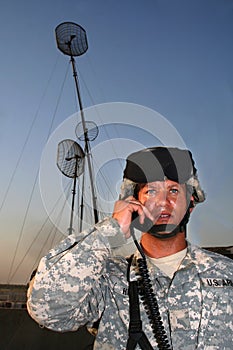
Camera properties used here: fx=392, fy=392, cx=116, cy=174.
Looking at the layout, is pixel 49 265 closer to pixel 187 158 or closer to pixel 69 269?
pixel 69 269

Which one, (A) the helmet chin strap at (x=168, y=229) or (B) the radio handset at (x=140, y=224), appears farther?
(A) the helmet chin strap at (x=168, y=229)

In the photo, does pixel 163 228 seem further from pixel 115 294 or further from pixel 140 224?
pixel 115 294

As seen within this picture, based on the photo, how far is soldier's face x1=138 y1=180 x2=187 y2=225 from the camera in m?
2.17

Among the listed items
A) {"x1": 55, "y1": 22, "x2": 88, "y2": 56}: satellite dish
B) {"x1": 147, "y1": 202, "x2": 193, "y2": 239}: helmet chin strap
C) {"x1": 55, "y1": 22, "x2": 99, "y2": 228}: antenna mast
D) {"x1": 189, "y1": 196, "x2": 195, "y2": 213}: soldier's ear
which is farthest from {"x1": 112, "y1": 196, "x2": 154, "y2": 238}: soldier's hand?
{"x1": 55, "y1": 22, "x2": 88, "y2": 56}: satellite dish

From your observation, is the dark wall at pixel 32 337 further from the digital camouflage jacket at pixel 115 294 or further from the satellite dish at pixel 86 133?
the digital camouflage jacket at pixel 115 294

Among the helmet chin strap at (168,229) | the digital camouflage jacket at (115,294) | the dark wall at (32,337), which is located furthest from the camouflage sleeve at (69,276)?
the dark wall at (32,337)

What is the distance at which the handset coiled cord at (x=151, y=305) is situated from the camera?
2045 millimetres

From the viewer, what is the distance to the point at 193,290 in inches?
88.4

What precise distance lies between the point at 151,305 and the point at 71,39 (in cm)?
585

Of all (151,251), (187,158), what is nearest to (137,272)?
(151,251)

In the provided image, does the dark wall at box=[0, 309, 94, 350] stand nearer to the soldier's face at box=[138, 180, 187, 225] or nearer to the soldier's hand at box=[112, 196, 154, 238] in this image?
the soldier's face at box=[138, 180, 187, 225]

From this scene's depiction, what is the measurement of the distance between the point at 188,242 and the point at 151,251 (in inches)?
10.3

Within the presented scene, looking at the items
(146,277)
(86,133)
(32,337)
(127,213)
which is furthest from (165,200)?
(32,337)

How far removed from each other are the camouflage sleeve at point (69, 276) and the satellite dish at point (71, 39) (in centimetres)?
556
